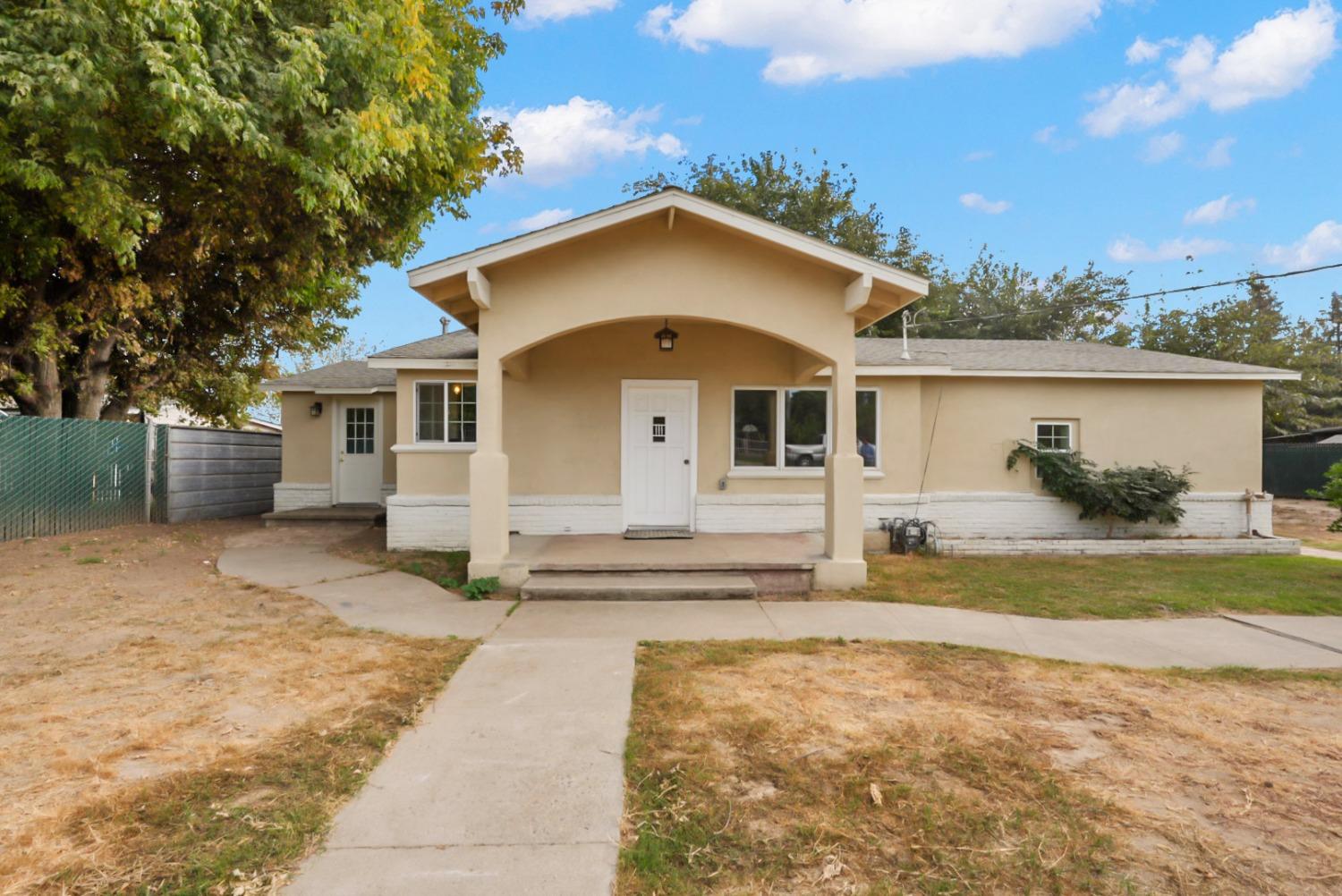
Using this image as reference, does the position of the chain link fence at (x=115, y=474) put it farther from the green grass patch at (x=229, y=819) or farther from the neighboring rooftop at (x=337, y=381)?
the green grass patch at (x=229, y=819)

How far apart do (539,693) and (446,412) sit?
6.36 meters

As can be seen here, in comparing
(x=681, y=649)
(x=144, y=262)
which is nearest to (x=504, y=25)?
(x=144, y=262)

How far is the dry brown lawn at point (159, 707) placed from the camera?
2361mm

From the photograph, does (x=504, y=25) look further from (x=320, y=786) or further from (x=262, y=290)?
(x=320, y=786)

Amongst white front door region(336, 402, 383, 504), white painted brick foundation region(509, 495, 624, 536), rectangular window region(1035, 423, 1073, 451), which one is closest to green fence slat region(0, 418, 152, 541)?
white front door region(336, 402, 383, 504)

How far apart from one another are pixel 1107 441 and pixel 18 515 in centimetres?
1583

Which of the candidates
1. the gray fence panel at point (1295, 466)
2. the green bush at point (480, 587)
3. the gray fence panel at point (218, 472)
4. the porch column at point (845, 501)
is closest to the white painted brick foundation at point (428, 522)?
the green bush at point (480, 587)

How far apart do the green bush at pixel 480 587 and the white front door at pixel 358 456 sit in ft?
21.3

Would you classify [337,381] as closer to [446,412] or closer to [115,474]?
[115,474]

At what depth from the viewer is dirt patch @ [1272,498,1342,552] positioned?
1120 centimetres

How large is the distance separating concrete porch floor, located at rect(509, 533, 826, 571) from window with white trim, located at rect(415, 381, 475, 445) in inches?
70.1

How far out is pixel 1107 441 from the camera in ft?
33.9

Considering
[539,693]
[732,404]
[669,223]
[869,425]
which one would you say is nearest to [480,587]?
[539,693]

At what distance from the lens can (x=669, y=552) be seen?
774 centimetres
